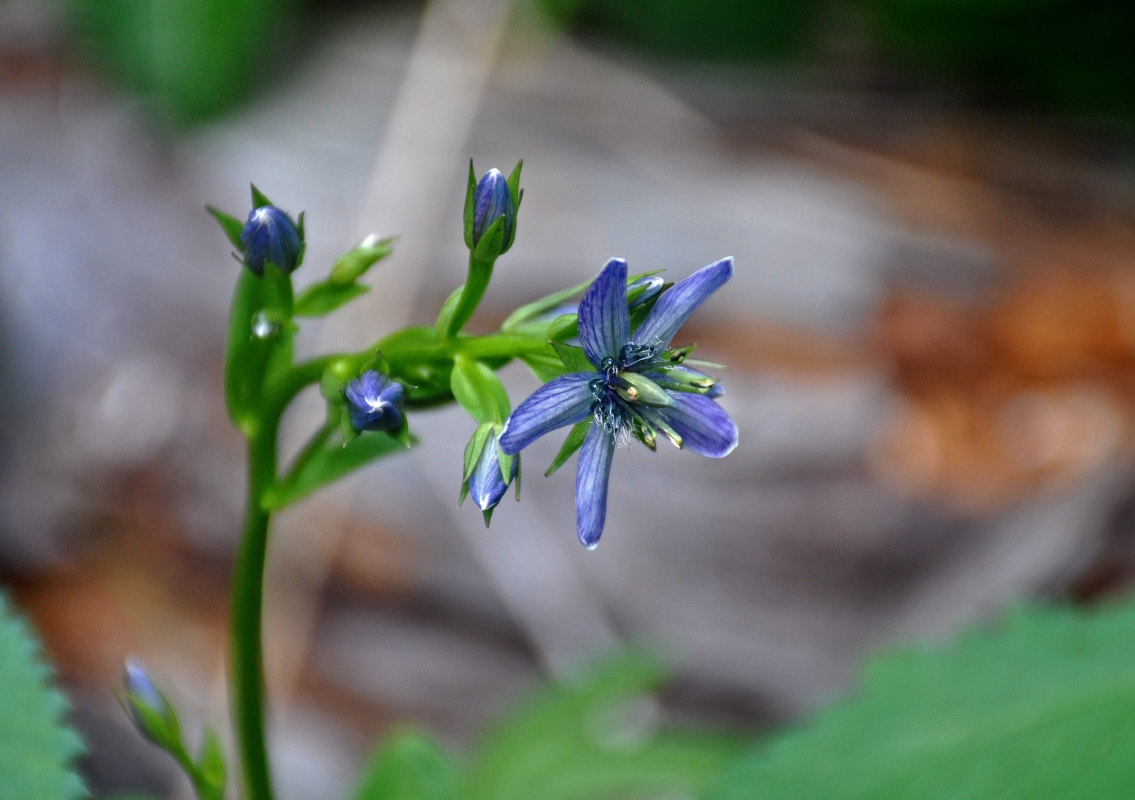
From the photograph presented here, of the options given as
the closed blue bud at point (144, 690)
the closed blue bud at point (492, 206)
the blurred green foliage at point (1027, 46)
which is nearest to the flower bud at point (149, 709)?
the closed blue bud at point (144, 690)

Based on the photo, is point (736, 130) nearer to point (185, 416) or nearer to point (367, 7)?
point (367, 7)

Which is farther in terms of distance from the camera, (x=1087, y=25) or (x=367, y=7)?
(x=367, y=7)

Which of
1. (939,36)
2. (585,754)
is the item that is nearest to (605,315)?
(585,754)

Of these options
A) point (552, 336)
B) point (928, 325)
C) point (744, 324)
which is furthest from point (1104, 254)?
point (552, 336)

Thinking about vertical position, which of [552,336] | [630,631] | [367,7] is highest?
[367,7]

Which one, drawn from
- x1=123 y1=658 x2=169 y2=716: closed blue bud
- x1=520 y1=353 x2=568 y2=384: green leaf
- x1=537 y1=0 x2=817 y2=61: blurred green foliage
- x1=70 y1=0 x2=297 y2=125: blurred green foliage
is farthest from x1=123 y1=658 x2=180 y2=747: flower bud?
x1=537 y1=0 x2=817 y2=61: blurred green foliage

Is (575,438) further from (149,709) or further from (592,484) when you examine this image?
(149,709)

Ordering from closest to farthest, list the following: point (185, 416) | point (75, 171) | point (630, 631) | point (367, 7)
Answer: point (630, 631) < point (185, 416) < point (75, 171) < point (367, 7)
